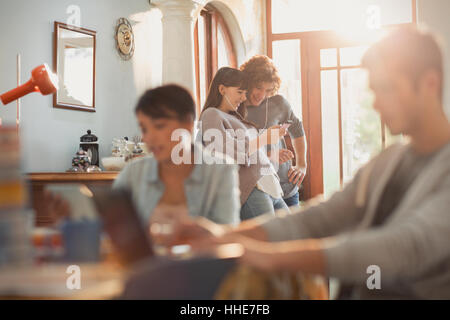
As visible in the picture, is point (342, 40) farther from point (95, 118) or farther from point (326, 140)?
point (95, 118)

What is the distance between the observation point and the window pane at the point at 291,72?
719 cm

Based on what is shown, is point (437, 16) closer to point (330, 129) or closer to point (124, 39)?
point (124, 39)

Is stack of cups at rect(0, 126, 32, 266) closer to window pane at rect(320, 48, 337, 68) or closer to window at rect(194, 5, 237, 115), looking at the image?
window at rect(194, 5, 237, 115)

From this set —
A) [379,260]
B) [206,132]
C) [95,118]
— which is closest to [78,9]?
[95,118]

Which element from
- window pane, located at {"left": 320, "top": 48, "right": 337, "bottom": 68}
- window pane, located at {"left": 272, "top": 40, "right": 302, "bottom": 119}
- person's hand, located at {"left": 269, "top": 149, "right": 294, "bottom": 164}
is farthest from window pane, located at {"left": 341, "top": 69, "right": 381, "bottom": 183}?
person's hand, located at {"left": 269, "top": 149, "right": 294, "bottom": 164}

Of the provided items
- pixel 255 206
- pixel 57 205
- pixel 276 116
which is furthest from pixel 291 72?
pixel 57 205

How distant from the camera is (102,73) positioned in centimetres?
455

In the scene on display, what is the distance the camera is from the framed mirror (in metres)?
4.04

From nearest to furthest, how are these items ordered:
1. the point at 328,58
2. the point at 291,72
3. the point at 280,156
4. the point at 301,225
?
1. the point at 301,225
2. the point at 280,156
3. the point at 328,58
4. the point at 291,72

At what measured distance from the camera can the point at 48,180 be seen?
123 inches

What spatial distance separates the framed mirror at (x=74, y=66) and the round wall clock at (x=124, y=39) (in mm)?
344

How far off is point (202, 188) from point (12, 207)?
0.81m

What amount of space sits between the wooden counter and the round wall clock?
1735 millimetres

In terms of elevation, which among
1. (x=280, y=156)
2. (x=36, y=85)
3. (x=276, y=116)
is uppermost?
(x=36, y=85)
